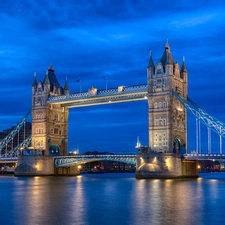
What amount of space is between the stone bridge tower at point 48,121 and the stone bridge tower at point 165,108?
2108 cm

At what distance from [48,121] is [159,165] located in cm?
2543

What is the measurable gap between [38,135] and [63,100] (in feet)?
26.8

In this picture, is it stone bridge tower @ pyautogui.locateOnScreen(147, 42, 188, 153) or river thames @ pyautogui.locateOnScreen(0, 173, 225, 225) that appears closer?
river thames @ pyautogui.locateOnScreen(0, 173, 225, 225)

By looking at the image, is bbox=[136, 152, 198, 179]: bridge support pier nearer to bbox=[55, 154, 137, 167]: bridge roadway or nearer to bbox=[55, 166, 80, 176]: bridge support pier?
bbox=[55, 154, 137, 167]: bridge roadway

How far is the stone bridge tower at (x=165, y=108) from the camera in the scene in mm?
67750

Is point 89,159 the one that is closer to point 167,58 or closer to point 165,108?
point 165,108

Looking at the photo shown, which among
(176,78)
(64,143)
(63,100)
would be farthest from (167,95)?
(64,143)

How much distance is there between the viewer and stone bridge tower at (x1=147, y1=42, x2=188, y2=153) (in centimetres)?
6775

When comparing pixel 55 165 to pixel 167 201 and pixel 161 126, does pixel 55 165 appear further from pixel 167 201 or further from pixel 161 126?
pixel 167 201

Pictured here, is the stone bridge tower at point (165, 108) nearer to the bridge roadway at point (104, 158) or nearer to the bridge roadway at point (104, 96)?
the bridge roadway at point (104, 96)

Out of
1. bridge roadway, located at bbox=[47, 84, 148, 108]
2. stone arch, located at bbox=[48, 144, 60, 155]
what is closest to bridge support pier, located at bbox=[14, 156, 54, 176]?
stone arch, located at bbox=[48, 144, 60, 155]

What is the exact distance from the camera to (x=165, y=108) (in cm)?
6806

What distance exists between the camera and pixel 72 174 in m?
87.8

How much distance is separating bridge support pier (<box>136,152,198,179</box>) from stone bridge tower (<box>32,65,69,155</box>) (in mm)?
21888
